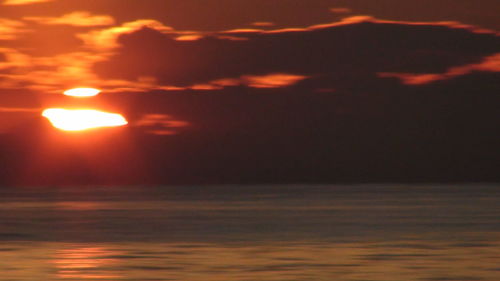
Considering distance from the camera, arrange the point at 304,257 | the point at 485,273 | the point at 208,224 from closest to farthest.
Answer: the point at 485,273 < the point at 304,257 < the point at 208,224

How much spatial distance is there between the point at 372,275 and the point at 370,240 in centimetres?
650

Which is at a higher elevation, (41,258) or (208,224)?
(208,224)

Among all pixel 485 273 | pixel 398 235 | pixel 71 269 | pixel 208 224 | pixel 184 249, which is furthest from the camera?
pixel 208 224

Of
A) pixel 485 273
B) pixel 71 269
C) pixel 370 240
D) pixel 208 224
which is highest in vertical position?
pixel 208 224

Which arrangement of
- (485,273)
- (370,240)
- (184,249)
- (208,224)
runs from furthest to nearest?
1. (208,224)
2. (370,240)
3. (184,249)
4. (485,273)

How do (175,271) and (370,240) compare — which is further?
(370,240)

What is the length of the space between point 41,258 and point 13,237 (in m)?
5.34

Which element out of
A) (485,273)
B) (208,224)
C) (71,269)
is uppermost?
(208,224)

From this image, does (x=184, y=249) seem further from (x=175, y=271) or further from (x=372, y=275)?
(x=372, y=275)

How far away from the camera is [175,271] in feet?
46.9

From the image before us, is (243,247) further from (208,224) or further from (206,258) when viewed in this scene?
(208,224)

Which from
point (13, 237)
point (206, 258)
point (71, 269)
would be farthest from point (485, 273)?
point (13, 237)

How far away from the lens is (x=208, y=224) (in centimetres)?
2723

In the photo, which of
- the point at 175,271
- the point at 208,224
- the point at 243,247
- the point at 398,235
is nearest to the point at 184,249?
the point at 243,247
